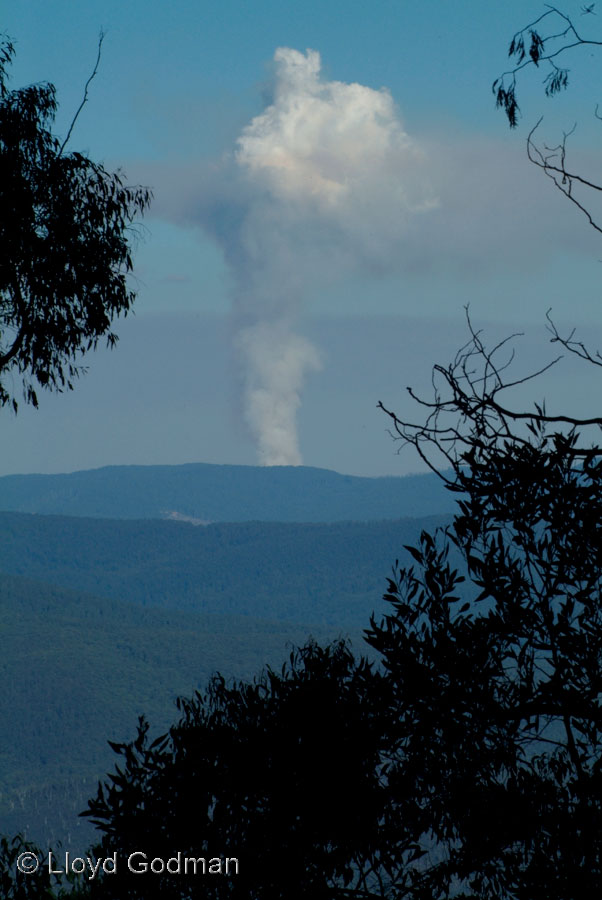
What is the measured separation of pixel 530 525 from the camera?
4.04 m

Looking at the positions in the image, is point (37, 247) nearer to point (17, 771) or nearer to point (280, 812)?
point (280, 812)

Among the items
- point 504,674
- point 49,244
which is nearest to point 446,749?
point 504,674

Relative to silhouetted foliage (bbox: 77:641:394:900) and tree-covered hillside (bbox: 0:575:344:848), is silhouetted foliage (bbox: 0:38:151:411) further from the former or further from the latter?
tree-covered hillside (bbox: 0:575:344:848)

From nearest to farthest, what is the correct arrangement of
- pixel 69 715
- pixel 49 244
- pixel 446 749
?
pixel 446 749 < pixel 49 244 < pixel 69 715

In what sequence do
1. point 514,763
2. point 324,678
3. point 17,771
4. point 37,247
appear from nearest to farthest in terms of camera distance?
point 514,763
point 324,678
point 37,247
point 17,771

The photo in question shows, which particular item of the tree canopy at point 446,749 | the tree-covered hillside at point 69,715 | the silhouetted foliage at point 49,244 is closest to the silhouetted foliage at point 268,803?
the tree canopy at point 446,749

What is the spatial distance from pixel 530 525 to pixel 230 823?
1903 millimetres

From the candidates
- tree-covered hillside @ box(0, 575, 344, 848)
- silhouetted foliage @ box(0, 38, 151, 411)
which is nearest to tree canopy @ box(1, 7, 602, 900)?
silhouetted foliage @ box(0, 38, 151, 411)

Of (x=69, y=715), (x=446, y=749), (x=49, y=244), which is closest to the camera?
(x=446, y=749)

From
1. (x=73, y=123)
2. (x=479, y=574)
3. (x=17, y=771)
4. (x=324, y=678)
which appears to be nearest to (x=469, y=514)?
(x=479, y=574)

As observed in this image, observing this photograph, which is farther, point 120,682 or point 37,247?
point 120,682

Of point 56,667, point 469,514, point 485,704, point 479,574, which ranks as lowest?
point 485,704

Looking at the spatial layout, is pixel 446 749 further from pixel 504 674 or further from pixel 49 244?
pixel 49 244

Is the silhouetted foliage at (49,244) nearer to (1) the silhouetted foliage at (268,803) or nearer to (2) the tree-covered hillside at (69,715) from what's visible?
(1) the silhouetted foliage at (268,803)
